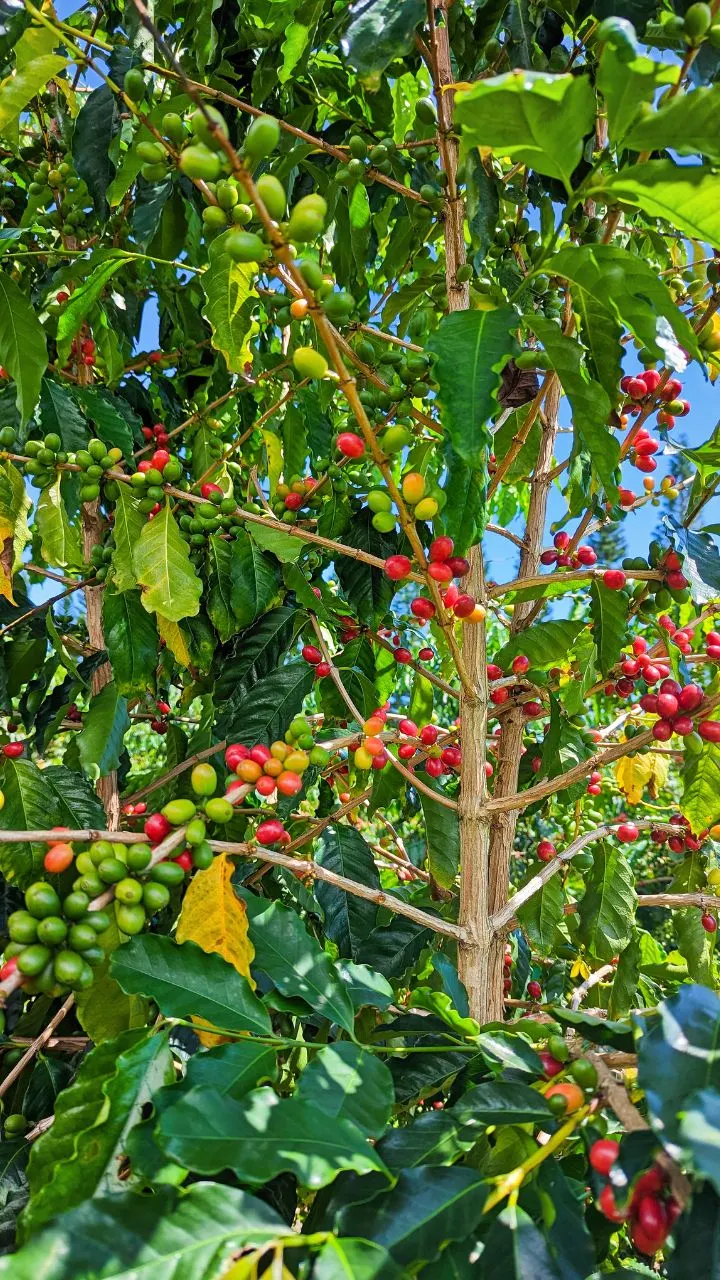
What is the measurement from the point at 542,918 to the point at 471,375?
4.30 feet

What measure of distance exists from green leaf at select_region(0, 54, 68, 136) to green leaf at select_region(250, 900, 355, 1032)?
53.9 inches

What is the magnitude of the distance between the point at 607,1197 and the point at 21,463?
5.23 feet

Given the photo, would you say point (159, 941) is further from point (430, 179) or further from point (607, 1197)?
point (430, 179)

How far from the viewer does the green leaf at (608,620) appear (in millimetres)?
1434

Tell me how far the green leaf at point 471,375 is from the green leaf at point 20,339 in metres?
0.82

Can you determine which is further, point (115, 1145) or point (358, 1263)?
point (115, 1145)

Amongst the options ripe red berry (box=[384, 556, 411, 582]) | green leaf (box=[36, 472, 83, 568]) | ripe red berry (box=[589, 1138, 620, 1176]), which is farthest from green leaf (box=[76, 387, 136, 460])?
ripe red berry (box=[589, 1138, 620, 1176])

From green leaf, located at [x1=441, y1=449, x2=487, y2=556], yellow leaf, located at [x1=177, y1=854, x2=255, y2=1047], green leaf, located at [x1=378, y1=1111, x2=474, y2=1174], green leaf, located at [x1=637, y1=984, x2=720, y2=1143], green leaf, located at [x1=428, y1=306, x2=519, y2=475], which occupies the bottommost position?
green leaf, located at [x1=378, y1=1111, x2=474, y2=1174]

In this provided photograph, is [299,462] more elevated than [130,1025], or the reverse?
[299,462]

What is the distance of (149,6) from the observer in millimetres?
1565

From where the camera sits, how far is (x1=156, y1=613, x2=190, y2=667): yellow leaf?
161cm

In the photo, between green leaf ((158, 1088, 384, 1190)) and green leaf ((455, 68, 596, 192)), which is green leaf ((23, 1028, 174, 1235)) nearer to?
green leaf ((158, 1088, 384, 1190))

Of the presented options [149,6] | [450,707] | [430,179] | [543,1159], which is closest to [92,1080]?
[543,1159]

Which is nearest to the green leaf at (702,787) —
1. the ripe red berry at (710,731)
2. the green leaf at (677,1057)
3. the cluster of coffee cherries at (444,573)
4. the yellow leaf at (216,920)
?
the ripe red berry at (710,731)
